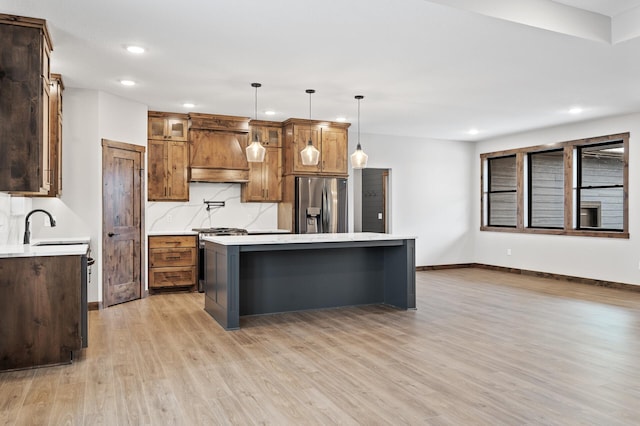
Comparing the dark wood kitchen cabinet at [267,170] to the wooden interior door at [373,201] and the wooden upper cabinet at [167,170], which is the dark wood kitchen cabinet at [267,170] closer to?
the wooden upper cabinet at [167,170]

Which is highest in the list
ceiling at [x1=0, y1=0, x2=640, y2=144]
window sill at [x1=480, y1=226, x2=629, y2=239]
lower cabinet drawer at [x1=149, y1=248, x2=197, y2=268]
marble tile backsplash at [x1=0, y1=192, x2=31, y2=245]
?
ceiling at [x1=0, y1=0, x2=640, y2=144]

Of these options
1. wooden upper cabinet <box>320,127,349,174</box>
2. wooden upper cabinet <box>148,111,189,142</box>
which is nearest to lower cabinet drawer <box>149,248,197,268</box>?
wooden upper cabinet <box>148,111,189,142</box>

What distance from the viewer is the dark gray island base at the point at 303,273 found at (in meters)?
4.69

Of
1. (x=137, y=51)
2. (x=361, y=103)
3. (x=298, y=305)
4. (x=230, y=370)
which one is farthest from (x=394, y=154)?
(x=230, y=370)

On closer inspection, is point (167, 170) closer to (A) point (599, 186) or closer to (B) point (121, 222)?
(B) point (121, 222)

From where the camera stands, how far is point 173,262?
663 centimetres

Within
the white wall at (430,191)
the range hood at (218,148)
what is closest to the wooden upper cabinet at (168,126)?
the range hood at (218,148)

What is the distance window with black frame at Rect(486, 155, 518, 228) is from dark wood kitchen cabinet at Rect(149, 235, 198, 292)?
5867 millimetres

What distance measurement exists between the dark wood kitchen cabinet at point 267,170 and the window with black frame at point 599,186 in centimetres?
488

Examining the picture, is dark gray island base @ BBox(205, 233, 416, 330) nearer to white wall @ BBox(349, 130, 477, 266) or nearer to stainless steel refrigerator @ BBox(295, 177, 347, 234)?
stainless steel refrigerator @ BBox(295, 177, 347, 234)

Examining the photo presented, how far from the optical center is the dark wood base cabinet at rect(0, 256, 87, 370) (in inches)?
134

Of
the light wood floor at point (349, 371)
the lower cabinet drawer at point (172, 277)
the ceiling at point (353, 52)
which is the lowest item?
the light wood floor at point (349, 371)

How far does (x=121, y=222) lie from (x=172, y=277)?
1.13 m

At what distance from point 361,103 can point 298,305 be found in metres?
2.77
